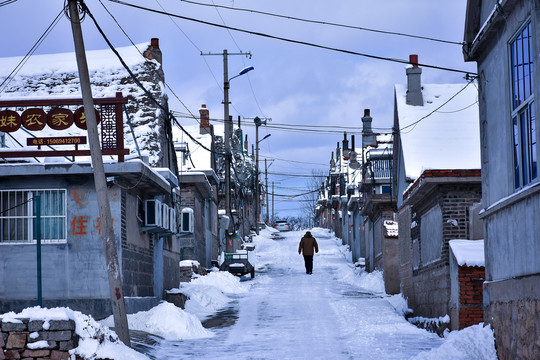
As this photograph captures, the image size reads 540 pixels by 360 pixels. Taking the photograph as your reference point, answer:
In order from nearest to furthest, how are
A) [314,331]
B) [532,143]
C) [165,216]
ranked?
[532,143], [314,331], [165,216]

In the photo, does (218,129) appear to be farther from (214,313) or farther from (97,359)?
(97,359)

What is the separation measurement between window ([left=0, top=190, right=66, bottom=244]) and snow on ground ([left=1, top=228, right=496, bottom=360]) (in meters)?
2.75

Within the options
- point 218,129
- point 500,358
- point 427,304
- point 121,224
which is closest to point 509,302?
point 500,358

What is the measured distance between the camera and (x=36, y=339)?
10.9 m

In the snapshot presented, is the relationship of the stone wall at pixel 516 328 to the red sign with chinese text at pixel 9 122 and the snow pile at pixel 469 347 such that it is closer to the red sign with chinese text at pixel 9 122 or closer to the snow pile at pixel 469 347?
the snow pile at pixel 469 347

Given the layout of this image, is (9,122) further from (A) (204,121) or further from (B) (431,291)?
(A) (204,121)

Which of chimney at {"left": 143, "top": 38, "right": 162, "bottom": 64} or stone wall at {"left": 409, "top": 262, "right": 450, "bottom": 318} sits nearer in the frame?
stone wall at {"left": 409, "top": 262, "right": 450, "bottom": 318}

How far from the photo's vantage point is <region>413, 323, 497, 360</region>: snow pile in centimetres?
1138

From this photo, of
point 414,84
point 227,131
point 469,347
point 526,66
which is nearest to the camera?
point 526,66

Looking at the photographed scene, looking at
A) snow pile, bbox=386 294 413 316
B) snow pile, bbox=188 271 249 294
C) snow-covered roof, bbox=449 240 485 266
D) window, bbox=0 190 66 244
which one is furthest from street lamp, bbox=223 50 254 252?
snow-covered roof, bbox=449 240 485 266

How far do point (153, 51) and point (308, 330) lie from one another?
46.0 ft

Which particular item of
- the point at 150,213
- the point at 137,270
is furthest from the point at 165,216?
the point at 137,270

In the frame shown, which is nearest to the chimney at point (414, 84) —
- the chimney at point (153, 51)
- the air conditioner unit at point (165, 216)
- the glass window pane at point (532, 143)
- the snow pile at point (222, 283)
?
the snow pile at point (222, 283)

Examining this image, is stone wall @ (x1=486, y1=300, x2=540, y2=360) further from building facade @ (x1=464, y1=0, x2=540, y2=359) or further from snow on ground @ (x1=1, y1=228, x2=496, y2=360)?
snow on ground @ (x1=1, y1=228, x2=496, y2=360)
